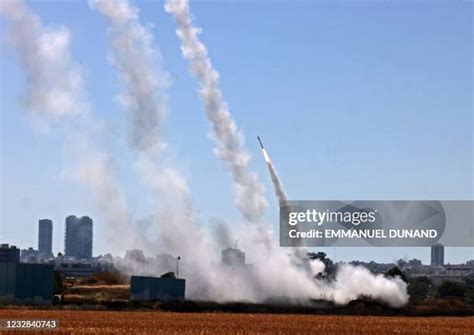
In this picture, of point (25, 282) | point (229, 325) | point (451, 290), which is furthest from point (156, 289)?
point (451, 290)

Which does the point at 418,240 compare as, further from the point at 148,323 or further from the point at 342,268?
the point at 148,323

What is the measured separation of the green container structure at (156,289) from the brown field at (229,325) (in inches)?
842

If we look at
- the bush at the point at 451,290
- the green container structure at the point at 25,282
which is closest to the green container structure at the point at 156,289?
the green container structure at the point at 25,282

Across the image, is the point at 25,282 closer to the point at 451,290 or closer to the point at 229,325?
the point at 229,325

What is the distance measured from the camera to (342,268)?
100500 millimetres

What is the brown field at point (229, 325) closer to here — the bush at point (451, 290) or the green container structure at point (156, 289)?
the green container structure at point (156, 289)

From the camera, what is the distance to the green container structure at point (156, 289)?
9619cm

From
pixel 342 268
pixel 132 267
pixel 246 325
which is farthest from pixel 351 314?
pixel 132 267

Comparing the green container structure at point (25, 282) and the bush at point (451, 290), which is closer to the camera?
the green container structure at point (25, 282)

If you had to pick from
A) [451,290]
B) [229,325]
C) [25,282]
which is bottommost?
[229,325]

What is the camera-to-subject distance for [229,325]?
6328 cm

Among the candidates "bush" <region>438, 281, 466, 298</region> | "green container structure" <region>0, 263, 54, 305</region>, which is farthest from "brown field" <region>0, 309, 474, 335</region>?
"bush" <region>438, 281, 466, 298</region>

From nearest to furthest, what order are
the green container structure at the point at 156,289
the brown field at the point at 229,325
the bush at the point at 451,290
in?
1. the brown field at the point at 229,325
2. the green container structure at the point at 156,289
3. the bush at the point at 451,290

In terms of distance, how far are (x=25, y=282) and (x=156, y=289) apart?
38.0 feet
